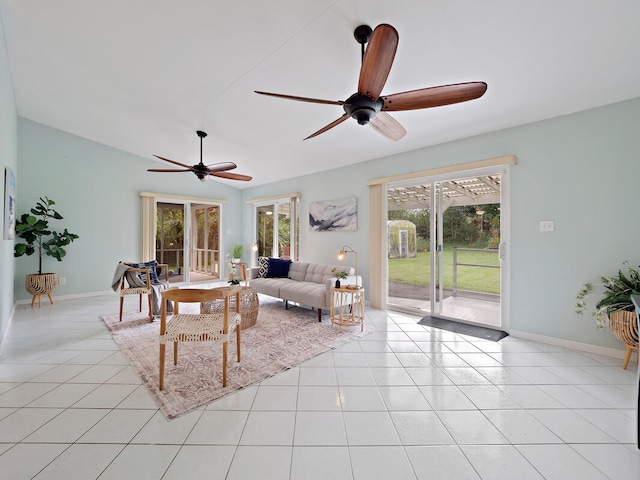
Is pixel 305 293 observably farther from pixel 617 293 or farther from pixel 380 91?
pixel 617 293

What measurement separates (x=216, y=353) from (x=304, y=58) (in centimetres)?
294

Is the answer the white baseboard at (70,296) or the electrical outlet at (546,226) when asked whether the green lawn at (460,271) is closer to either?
the electrical outlet at (546,226)

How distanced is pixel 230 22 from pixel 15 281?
18.3 feet

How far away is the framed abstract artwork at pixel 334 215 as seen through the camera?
505 cm

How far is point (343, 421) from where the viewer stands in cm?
181

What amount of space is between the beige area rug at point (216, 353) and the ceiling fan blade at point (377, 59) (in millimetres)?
2371

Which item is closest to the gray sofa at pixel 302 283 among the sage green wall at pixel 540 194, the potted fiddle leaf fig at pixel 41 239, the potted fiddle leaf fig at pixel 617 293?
the sage green wall at pixel 540 194

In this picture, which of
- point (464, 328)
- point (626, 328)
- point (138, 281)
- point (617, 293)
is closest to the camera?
point (626, 328)

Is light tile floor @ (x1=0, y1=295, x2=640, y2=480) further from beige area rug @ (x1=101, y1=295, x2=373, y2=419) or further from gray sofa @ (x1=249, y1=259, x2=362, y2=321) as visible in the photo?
gray sofa @ (x1=249, y1=259, x2=362, y2=321)

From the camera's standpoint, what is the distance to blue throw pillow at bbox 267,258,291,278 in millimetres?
5203

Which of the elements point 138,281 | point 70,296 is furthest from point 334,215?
point 70,296

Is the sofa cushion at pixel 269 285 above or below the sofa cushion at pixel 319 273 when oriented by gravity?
below

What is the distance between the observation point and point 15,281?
4.66 meters

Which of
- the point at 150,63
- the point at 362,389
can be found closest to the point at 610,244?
the point at 362,389
